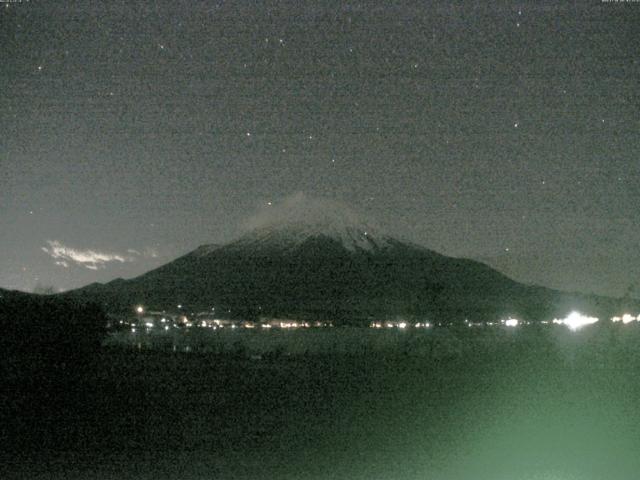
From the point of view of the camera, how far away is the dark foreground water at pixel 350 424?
11391mm

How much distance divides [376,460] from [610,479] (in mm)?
2960

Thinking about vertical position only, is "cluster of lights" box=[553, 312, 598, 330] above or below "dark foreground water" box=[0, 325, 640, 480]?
above

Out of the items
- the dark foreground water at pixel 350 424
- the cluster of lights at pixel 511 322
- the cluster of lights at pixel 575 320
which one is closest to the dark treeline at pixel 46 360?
the dark foreground water at pixel 350 424

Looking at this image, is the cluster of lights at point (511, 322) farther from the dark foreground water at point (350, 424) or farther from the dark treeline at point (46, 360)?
the dark treeline at point (46, 360)

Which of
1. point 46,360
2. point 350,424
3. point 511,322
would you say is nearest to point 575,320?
point 511,322

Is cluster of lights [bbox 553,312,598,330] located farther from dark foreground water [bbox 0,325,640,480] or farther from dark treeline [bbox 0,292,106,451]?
dark treeline [bbox 0,292,106,451]

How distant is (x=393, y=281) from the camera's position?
9125 centimetres

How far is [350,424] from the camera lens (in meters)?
14.6

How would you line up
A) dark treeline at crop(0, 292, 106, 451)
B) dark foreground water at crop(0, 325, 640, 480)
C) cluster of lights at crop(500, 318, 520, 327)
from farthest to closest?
1. cluster of lights at crop(500, 318, 520, 327)
2. dark treeline at crop(0, 292, 106, 451)
3. dark foreground water at crop(0, 325, 640, 480)

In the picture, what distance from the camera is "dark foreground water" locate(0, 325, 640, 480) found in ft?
37.4

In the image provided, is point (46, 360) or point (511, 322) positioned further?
point (511, 322)

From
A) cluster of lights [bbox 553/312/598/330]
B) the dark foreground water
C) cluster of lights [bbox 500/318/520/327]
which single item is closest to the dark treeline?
the dark foreground water

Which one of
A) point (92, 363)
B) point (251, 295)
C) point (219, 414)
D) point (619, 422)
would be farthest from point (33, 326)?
point (251, 295)

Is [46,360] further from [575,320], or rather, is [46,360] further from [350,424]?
[575,320]
